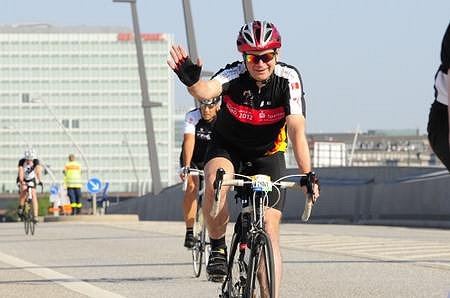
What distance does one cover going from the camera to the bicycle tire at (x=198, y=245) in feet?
41.5

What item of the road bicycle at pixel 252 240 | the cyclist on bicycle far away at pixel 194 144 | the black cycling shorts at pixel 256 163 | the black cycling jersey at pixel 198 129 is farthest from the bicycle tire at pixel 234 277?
the black cycling jersey at pixel 198 129

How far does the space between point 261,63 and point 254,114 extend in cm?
34

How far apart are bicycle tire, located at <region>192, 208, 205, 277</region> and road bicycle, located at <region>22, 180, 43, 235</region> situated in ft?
39.7

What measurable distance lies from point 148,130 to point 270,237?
35.2 metres

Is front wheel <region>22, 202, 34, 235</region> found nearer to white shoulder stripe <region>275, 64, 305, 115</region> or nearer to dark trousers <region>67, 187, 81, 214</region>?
dark trousers <region>67, 187, 81, 214</region>

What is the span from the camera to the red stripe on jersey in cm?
818

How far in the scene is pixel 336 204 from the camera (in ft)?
98.3

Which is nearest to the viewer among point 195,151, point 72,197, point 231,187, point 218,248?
point 231,187

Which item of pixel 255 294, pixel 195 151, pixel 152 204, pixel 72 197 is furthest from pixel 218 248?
pixel 152 204

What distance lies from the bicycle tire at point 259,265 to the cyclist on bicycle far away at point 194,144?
5560 millimetres

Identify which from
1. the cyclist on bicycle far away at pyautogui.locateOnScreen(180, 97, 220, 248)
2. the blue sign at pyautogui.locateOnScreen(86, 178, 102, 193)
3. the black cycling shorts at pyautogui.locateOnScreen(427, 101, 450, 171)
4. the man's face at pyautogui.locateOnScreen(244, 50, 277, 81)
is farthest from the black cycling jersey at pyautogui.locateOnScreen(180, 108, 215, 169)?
the blue sign at pyautogui.locateOnScreen(86, 178, 102, 193)

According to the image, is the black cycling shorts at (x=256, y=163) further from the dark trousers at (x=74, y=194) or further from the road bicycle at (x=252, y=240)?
the dark trousers at (x=74, y=194)

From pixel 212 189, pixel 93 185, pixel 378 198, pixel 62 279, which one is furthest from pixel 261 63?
pixel 93 185

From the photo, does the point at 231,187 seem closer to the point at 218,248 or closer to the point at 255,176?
the point at 255,176
